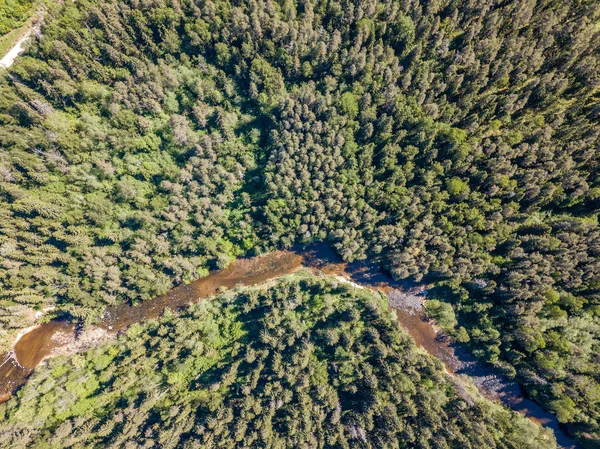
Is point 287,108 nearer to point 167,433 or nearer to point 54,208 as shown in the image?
point 54,208

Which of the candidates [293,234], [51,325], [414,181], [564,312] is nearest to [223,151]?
[293,234]

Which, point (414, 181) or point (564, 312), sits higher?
point (414, 181)

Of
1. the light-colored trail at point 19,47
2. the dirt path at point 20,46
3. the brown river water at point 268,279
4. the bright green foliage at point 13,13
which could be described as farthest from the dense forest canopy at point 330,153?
the bright green foliage at point 13,13

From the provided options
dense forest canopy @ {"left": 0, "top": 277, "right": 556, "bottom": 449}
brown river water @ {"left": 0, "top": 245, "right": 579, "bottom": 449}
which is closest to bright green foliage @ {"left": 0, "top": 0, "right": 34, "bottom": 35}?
brown river water @ {"left": 0, "top": 245, "right": 579, "bottom": 449}

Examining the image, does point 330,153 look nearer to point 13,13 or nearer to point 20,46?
point 20,46

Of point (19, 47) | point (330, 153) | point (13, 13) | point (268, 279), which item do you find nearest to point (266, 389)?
point (268, 279)

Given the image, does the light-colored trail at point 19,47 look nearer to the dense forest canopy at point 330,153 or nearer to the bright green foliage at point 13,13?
the bright green foliage at point 13,13

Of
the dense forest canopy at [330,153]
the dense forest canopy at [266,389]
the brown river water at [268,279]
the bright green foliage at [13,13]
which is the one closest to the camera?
the dense forest canopy at [266,389]
